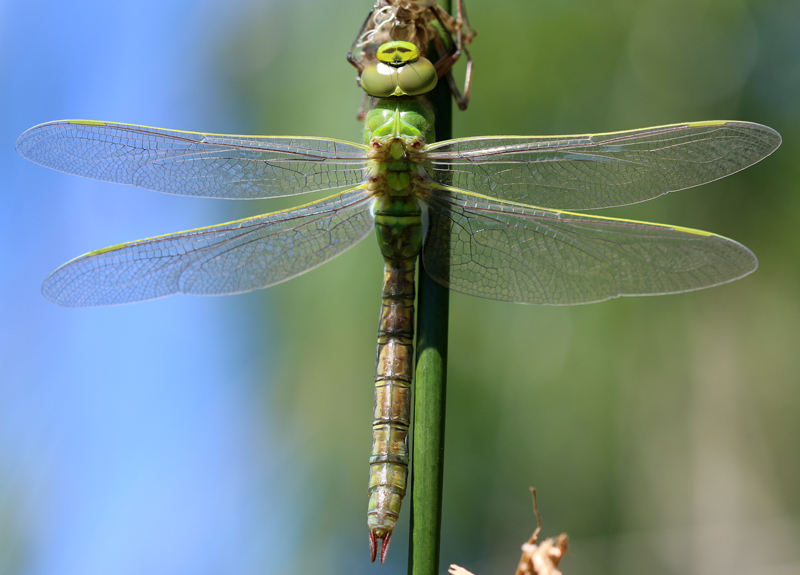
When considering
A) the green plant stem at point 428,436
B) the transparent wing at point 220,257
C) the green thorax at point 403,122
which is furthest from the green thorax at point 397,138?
the green plant stem at point 428,436

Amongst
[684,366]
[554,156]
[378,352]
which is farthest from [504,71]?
[378,352]

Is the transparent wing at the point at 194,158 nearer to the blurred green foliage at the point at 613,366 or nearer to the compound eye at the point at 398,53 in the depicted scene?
the compound eye at the point at 398,53

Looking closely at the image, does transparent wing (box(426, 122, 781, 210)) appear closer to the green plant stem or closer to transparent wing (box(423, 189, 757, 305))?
transparent wing (box(423, 189, 757, 305))

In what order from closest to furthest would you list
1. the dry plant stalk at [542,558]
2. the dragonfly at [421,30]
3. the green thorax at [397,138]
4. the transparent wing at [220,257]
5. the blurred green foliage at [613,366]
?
the dry plant stalk at [542,558], the dragonfly at [421,30], the green thorax at [397,138], the transparent wing at [220,257], the blurred green foliage at [613,366]

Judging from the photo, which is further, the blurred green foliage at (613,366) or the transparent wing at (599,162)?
the blurred green foliage at (613,366)

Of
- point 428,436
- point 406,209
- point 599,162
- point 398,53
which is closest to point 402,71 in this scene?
point 398,53

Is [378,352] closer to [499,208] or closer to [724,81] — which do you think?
[499,208]

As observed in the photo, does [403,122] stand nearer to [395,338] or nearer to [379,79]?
[379,79]
